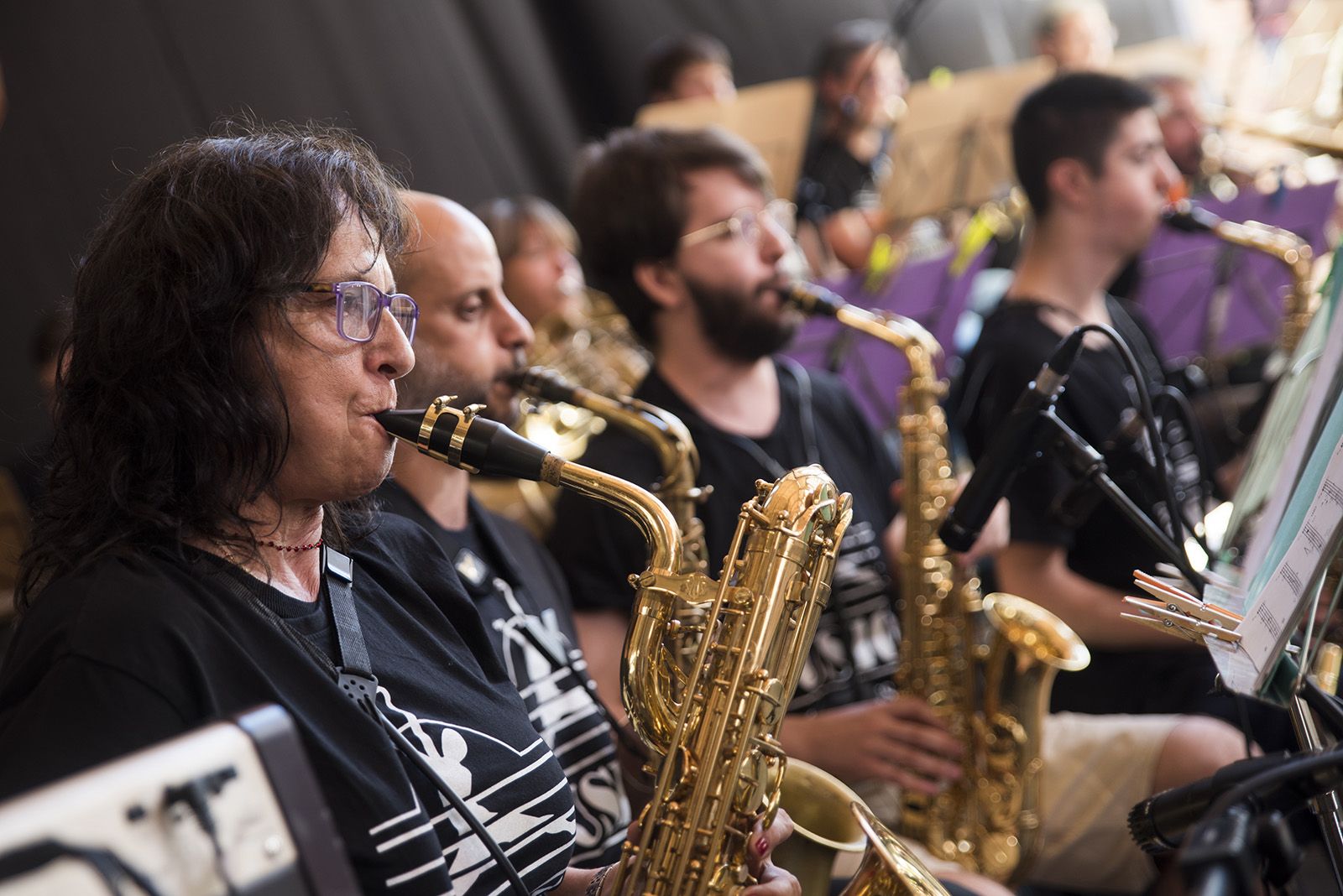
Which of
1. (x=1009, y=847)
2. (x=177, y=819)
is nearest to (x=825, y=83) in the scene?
(x=1009, y=847)

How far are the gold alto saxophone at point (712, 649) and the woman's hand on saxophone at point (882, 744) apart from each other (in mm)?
Result: 735

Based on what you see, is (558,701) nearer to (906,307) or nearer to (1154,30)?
(906,307)

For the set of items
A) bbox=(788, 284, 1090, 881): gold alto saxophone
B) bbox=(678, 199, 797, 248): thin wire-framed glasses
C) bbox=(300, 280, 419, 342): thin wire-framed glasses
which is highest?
bbox=(300, 280, 419, 342): thin wire-framed glasses

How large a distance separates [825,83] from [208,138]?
14.7 ft

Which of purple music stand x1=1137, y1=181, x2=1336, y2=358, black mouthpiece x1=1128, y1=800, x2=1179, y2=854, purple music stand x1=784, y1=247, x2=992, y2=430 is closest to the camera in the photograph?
black mouthpiece x1=1128, y1=800, x2=1179, y2=854

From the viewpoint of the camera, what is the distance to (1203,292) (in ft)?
14.7

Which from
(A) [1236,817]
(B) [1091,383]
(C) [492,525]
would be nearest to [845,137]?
(B) [1091,383]

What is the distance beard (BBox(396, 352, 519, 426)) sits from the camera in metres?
2.34

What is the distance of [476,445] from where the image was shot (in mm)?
1745

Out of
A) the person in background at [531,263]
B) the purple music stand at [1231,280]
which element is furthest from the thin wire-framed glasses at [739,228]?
the purple music stand at [1231,280]

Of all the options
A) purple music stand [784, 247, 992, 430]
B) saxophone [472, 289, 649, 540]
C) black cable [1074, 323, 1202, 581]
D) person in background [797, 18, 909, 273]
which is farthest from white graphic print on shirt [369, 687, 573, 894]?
person in background [797, 18, 909, 273]

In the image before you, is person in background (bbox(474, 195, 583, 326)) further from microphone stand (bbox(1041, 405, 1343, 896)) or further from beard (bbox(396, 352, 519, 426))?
microphone stand (bbox(1041, 405, 1343, 896))

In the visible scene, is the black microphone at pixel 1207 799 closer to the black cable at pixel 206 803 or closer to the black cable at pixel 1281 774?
the black cable at pixel 1281 774

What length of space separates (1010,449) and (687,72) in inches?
176
